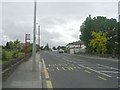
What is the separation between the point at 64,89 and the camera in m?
14.2

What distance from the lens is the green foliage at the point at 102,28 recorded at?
91125mm

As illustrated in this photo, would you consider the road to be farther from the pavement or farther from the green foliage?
the green foliage

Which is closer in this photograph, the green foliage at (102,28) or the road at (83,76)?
the road at (83,76)

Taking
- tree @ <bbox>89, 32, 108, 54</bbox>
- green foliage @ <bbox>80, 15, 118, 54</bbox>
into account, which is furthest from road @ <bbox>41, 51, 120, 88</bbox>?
green foliage @ <bbox>80, 15, 118, 54</bbox>

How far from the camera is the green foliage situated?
91125 millimetres

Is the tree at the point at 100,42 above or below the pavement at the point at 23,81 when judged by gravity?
above

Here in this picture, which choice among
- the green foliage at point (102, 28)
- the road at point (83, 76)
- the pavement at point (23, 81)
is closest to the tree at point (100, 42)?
the green foliage at point (102, 28)

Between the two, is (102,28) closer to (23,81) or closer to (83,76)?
(83,76)

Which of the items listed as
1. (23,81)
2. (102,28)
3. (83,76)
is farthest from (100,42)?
(23,81)

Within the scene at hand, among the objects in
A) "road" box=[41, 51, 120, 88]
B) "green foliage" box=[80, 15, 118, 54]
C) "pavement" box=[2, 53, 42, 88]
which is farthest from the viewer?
"green foliage" box=[80, 15, 118, 54]

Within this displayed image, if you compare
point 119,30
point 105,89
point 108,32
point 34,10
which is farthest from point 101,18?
point 105,89

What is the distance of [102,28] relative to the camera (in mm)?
98688

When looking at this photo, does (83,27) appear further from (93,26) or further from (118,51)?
(118,51)

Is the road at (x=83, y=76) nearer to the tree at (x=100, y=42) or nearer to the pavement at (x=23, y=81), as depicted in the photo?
the pavement at (x=23, y=81)
